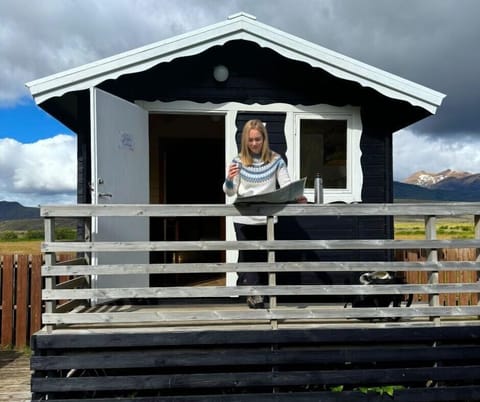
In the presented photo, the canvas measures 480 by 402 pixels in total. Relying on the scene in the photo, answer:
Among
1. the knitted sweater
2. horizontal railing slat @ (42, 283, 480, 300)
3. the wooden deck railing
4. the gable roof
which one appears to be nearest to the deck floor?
the wooden deck railing

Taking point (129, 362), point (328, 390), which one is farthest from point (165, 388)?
point (328, 390)

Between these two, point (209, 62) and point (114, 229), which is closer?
point (114, 229)

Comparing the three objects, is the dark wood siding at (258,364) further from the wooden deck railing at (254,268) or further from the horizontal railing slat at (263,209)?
the horizontal railing slat at (263,209)

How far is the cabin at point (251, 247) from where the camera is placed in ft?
12.3

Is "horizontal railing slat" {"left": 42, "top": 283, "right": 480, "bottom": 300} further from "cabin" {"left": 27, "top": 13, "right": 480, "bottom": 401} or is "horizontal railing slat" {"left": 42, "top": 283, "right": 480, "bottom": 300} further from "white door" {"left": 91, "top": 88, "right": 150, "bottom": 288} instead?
"white door" {"left": 91, "top": 88, "right": 150, "bottom": 288}

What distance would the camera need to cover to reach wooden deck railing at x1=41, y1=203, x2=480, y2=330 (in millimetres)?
3721

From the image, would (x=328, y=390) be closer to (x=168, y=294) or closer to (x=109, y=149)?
(x=168, y=294)

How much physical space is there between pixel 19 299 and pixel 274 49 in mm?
4801

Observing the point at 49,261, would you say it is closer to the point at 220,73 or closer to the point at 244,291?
the point at 244,291

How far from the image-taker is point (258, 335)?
383 cm

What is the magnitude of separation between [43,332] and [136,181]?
6.42 ft

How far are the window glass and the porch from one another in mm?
1777

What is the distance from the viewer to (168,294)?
3744 mm

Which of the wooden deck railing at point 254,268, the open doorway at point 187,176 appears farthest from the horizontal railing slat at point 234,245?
the open doorway at point 187,176
